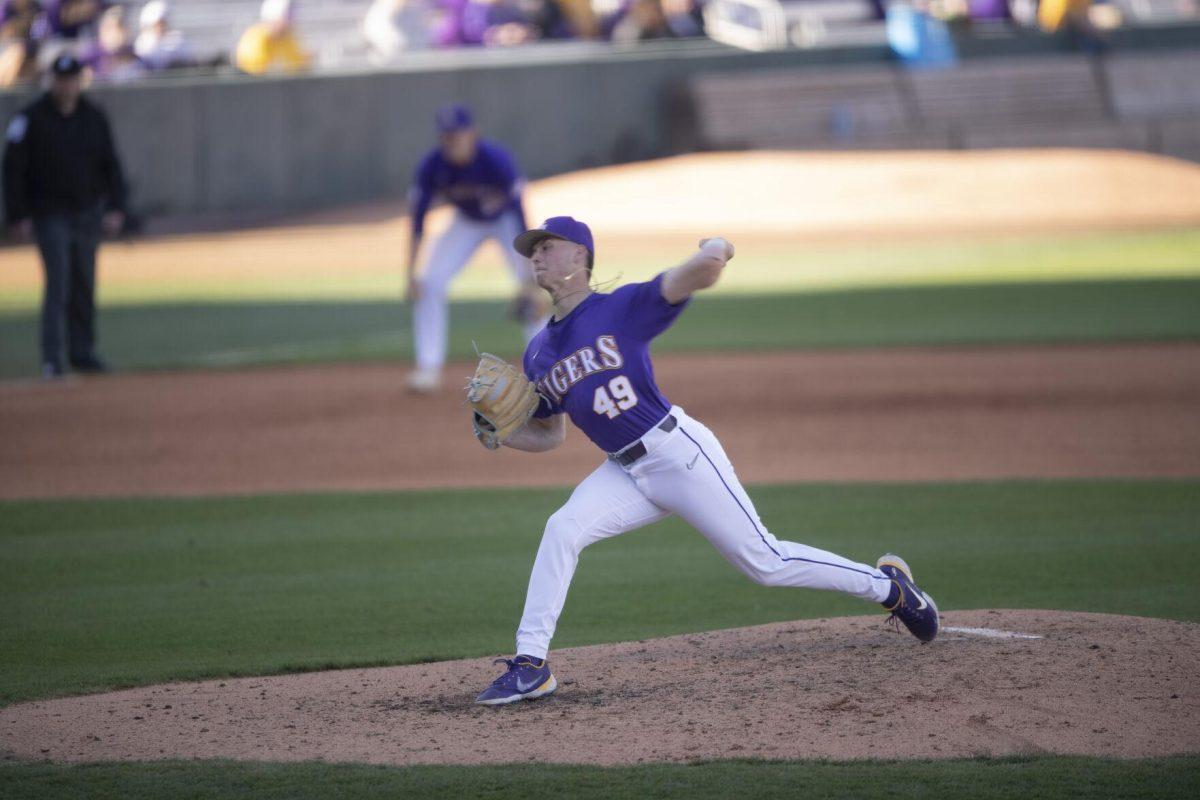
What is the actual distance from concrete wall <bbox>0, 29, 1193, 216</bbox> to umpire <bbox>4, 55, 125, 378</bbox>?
1129 centimetres

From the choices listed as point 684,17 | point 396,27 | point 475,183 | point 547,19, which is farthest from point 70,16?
point 475,183

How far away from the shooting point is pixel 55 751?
4812mm

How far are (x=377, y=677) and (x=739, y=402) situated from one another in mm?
6798

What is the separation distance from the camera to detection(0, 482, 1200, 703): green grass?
6.31m

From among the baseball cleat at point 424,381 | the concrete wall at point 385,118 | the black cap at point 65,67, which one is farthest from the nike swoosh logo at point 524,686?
the concrete wall at point 385,118

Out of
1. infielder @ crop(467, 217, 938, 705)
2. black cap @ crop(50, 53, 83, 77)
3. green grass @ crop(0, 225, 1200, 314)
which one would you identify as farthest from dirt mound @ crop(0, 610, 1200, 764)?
green grass @ crop(0, 225, 1200, 314)

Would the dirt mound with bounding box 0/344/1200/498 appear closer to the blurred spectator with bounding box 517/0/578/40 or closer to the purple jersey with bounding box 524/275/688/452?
the purple jersey with bounding box 524/275/688/452

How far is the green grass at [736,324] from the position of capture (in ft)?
49.5

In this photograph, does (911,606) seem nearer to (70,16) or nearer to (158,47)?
(158,47)

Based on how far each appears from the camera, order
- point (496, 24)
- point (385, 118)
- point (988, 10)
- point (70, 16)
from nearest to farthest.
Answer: point (70, 16)
point (385, 118)
point (496, 24)
point (988, 10)

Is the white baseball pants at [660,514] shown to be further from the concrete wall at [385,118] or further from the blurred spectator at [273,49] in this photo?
the blurred spectator at [273,49]

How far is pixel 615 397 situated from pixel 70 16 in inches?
941

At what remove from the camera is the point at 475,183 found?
11547 millimetres

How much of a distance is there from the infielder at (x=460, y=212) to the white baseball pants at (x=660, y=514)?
564cm
